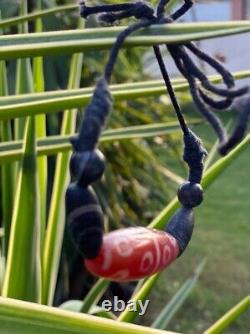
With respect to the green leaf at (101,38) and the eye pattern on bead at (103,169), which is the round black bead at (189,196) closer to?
the eye pattern on bead at (103,169)

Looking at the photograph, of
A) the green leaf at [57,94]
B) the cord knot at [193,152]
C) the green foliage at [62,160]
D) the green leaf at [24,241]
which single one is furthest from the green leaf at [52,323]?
the green leaf at [24,241]

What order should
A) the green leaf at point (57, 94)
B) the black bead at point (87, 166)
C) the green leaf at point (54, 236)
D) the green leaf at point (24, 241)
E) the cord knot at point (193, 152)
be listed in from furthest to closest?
the green leaf at point (54, 236) → the green leaf at point (24, 241) → the green leaf at point (57, 94) → the cord knot at point (193, 152) → the black bead at point (87, 166)

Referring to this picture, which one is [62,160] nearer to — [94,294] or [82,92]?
[94,294]

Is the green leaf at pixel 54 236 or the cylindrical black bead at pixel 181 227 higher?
the cylindrical black bead at pixel 181 227

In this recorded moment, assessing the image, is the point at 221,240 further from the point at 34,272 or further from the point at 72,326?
the point at 72,326

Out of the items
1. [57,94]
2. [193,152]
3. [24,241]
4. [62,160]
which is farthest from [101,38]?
[62,160]

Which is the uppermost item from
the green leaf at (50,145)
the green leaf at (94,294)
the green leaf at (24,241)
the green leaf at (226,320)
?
the green leaf at (50,145)

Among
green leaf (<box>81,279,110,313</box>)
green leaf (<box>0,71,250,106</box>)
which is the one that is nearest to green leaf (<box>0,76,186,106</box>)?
green leaf (<box>0,71,250,106</box>)

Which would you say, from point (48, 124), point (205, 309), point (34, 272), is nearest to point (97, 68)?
point (48, 124)

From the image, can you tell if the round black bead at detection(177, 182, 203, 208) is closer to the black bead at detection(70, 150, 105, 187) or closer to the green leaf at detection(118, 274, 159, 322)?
the black bead at detection(70, 150, 105, 187)
